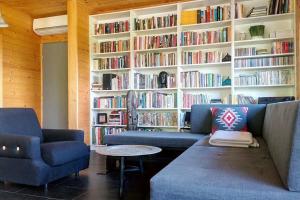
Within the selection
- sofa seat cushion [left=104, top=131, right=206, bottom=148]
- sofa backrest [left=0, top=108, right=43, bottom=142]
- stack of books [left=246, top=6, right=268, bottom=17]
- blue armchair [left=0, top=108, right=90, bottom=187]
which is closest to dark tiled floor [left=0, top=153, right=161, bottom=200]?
blue armchair [left=0, top=108, right=90, bottom=187]

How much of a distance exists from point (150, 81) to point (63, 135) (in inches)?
78.3

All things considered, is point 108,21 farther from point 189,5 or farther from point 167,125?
point 167,125

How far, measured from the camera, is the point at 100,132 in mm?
4828

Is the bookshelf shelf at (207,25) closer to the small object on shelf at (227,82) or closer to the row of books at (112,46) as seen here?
the small object on shelf at (227,82)

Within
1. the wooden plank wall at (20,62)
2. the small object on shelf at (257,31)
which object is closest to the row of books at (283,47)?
the small object on shelf at (257,31)

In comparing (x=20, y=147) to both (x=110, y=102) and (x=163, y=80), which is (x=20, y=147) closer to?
(x=110, y=102)

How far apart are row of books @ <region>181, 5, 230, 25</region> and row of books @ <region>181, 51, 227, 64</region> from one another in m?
0.50

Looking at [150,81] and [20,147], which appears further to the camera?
[150,81]

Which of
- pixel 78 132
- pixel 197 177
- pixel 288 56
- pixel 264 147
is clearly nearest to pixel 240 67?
pixel 288 56

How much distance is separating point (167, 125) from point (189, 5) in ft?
6.81

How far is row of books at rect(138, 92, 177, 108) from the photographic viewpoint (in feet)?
14.7

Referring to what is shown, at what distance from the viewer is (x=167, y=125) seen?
14.8 feet

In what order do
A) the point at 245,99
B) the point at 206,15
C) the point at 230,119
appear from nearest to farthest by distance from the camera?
the point at 230,119 < the point at 245,99 < the point at 206,15

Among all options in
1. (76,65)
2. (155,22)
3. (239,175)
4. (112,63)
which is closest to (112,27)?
(112,63)
